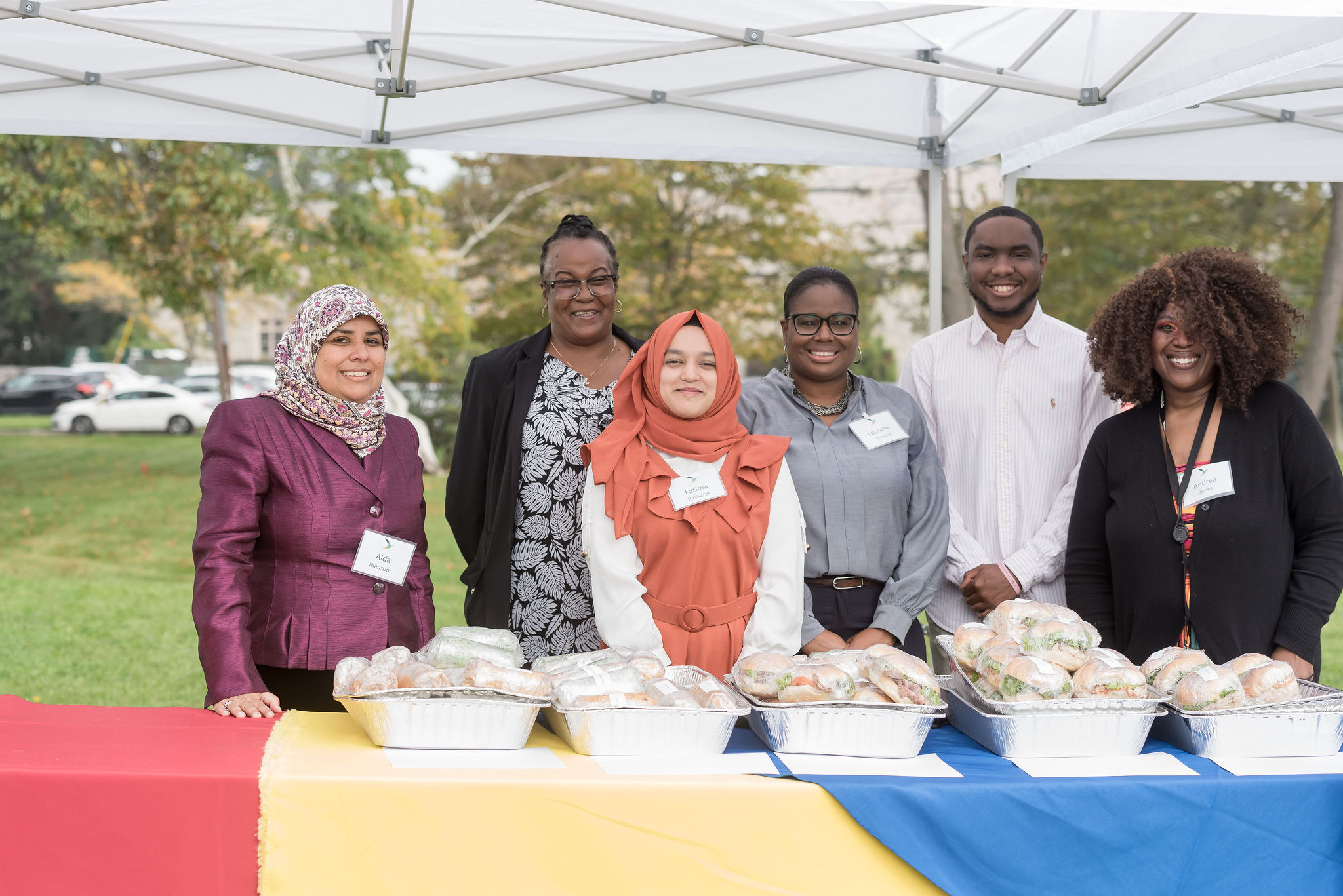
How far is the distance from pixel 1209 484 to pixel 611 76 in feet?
7.90

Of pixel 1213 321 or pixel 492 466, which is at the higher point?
pixel 1213 321

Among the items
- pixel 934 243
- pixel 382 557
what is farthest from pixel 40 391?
pixel 382 557

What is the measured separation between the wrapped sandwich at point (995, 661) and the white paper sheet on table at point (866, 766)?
0.62 ft

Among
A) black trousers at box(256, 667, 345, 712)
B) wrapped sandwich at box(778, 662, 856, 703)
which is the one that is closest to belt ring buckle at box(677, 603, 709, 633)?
wrapped sandwich at box(778, 662, 856, 703)

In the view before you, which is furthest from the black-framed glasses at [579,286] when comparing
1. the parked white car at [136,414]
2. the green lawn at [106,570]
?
the parked white car at [136,414]

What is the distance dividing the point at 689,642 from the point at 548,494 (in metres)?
0.69

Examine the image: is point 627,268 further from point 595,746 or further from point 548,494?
point 595,746

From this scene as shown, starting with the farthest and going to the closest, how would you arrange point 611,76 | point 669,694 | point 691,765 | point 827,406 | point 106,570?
1. point 106,570
2. point 611,76
3. point 827,406
4. point 669,694
5. point 691,765

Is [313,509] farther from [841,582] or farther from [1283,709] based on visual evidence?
[1283,709]

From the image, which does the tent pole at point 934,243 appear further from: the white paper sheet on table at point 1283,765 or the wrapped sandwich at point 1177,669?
the white paper sheet on table at point 1283,765

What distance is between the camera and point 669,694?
205 centimetres

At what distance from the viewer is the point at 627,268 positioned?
1423cm

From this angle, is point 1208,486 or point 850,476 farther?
point 850,476

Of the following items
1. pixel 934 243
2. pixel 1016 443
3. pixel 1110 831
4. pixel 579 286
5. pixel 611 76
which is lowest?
pixel 1110 831
